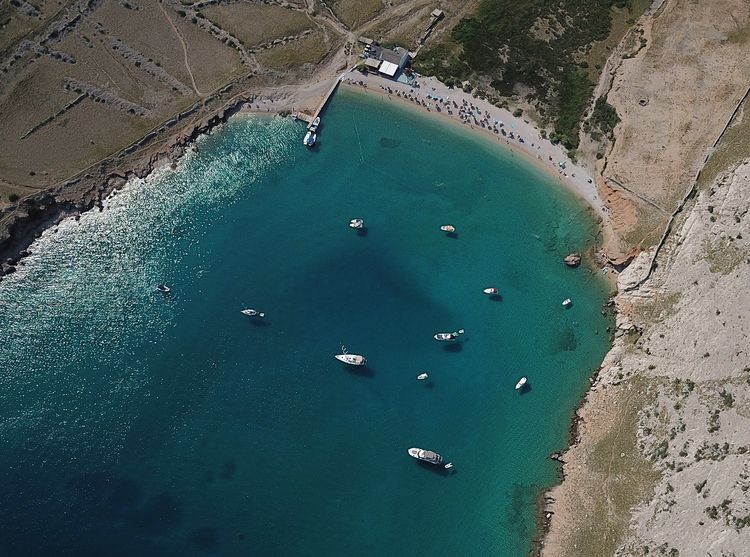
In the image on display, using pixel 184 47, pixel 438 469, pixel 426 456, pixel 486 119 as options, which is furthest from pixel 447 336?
pixel 184 47

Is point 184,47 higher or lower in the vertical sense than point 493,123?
lower

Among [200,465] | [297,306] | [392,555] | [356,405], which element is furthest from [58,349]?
[392,555]

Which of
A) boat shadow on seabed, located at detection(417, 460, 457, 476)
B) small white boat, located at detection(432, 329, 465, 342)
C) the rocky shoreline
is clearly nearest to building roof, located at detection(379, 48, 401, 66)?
the rocky shoreline

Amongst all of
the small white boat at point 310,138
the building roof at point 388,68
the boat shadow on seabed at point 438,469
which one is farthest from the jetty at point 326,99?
the boat shadow on seabed at point 438,469

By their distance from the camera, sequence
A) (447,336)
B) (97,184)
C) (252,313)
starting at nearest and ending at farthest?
(252,313)
(447,336)
(97,184)

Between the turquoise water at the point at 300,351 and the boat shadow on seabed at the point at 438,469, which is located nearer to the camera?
the turquoise water at the point at 300,351

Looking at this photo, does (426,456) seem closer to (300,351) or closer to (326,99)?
(300,351)

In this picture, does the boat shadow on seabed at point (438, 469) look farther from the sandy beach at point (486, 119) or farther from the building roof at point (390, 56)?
the building roof at point (390, 56)
